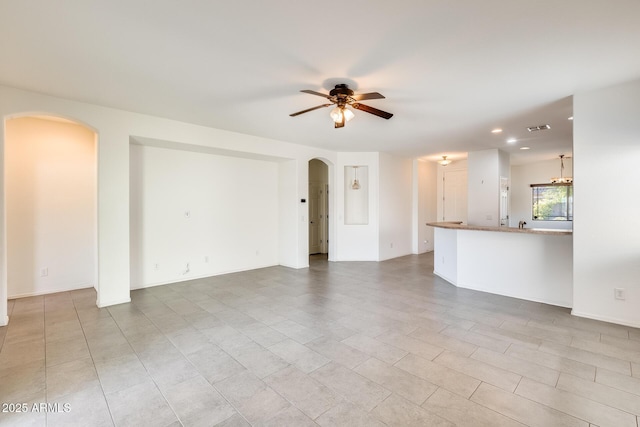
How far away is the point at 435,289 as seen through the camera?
480 cm

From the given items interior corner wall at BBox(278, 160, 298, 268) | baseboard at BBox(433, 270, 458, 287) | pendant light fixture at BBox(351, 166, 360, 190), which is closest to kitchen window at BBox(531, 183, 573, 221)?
baseboard at BBox(433, 270, 458, 287)

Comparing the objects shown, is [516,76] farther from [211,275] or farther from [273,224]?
[211,275]

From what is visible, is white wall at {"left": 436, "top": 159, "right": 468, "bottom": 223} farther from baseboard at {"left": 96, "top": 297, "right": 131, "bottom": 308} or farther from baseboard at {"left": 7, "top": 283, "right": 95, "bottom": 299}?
baseboard at {"left": 7, "top": 283, "right": 95, "bottom": 299}

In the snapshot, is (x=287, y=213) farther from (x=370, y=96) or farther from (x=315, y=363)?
(x=315, y=363)

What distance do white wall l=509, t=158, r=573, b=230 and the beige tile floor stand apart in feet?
19.8

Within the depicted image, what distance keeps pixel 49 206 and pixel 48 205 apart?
0.02m

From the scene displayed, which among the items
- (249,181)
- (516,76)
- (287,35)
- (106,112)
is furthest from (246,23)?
(249,181)

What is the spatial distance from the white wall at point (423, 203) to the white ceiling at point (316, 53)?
4.21 m

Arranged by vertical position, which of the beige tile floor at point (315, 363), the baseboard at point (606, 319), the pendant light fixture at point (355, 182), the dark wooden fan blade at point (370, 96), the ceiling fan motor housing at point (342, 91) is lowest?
the beige tile floor at point (315, 363)

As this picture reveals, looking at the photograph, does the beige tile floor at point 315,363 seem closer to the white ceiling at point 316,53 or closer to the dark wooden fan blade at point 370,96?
the dark wooden fan blade at point 370,96

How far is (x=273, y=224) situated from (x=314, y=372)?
4.56m

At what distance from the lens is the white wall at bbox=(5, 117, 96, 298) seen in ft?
14.3

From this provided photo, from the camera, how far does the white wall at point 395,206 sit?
7.38 m

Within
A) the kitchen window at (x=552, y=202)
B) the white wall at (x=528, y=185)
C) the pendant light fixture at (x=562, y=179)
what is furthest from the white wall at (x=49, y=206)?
the kitchen window at (x=552, y=202)
